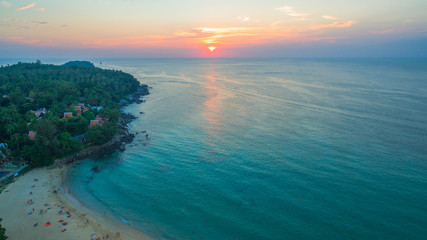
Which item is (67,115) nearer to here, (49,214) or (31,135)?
(31,135)

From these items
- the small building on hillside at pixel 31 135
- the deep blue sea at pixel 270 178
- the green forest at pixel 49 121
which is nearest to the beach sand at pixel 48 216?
the deep blue sea at pixel 270 178

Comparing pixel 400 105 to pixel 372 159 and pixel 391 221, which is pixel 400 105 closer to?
pixel 372 159

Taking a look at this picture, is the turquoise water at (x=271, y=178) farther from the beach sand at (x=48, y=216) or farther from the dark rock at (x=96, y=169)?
the beach sand at (x=48, y=216)

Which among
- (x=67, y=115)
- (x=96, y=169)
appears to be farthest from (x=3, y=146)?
(x=96, y=169)

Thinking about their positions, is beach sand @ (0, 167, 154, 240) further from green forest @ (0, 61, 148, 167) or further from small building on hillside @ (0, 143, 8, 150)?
small building on hillside @ (0, 143, 8, 150)

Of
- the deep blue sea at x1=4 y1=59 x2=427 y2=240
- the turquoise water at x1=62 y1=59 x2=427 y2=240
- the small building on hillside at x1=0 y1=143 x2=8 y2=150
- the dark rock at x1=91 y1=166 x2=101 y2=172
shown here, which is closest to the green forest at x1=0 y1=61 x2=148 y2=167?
the small building on hillside at x1=0 y1=143 x2=8 y2=150

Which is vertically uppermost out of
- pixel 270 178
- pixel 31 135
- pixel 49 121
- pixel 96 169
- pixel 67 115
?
pixel 49 121

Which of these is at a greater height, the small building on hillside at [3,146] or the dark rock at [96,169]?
the small building on hillside at [3,146]

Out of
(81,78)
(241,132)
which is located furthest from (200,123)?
(81,78)
